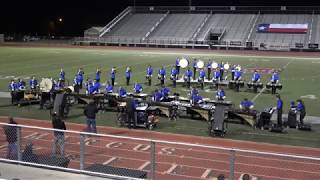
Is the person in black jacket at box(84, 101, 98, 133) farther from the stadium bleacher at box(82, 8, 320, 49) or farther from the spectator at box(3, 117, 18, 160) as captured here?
the stadium bleacher at box(82, 8, 320, 49)

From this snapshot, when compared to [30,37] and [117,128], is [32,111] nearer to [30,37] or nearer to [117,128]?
[117,128]

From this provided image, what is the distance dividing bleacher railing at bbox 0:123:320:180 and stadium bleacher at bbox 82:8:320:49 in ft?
141

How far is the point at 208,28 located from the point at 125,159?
51.3 meters

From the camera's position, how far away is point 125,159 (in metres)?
10.3

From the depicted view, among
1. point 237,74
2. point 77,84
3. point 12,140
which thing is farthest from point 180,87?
point 12,140

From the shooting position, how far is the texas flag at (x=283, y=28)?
56231mm

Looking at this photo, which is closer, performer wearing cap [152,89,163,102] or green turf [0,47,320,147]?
green turf [0,47,320,147]

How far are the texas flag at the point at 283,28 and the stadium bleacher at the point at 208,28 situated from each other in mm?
492

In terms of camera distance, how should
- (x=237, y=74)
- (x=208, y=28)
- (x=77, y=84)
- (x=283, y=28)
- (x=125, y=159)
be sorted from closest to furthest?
1. (x=125, y=159)
2. (x=77, y=84)
3. (x=237, y=74)
4. (x=283, y=28)
5. (x=208, y=28)

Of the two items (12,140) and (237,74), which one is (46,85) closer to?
(12,140)

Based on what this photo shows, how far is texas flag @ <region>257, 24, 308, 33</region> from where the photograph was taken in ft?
184

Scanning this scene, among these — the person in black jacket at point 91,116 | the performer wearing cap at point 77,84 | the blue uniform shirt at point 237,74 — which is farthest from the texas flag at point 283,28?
the person in black jacket at point 91,116

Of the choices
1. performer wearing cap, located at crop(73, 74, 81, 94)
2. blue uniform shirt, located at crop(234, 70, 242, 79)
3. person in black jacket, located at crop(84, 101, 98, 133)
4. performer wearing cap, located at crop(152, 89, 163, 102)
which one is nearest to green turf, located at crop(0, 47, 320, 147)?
blue uniform shirt, located at crop(234, 70, 242, 79)

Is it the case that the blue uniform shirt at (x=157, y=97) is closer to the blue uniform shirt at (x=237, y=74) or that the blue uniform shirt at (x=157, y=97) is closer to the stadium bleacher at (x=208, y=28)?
the blue uniform shirt at (x=237, y=74)
